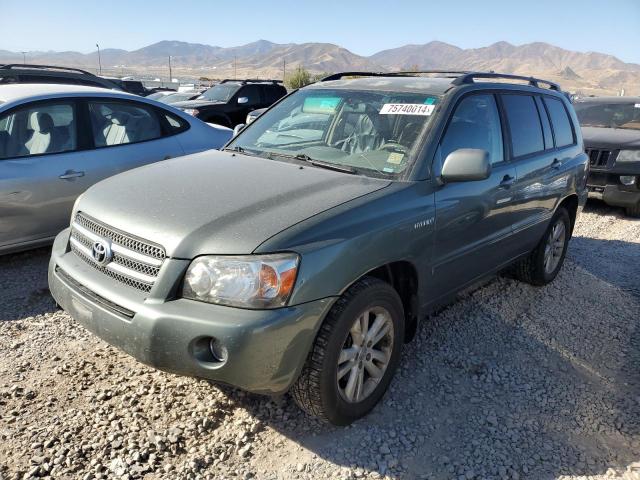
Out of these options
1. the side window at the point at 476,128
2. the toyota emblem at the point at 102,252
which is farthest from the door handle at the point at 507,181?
the toyota emblem at the point at 102,252

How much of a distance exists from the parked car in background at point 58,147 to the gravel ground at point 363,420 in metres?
0.77

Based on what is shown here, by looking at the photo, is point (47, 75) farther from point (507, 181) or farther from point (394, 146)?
point (507, 181)

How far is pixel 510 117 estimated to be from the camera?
4086 millimetres

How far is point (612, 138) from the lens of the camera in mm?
8180

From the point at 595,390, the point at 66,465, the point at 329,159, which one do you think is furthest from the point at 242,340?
the point at 595,390

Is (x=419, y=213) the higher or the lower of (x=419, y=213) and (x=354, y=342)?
the higher

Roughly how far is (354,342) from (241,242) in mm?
834

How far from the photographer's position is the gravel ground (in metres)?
2.60

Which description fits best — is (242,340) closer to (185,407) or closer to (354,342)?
(354,342)

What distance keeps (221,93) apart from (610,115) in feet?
29.3

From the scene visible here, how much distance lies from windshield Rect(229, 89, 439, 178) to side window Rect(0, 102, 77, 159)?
1910 millimetres

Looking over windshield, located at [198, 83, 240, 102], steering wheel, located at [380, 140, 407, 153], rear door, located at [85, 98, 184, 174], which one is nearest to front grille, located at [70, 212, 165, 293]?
steering wheel, located at [380, 140, 407, 153]

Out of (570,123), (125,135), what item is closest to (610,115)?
(570,123)

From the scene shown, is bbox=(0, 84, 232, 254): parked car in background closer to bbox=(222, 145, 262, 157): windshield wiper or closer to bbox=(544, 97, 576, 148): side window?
bbox=(222, 145, 262, 157): windshield wiper
